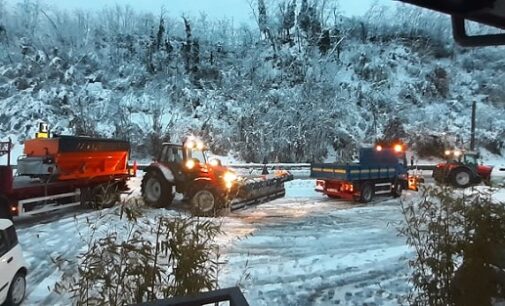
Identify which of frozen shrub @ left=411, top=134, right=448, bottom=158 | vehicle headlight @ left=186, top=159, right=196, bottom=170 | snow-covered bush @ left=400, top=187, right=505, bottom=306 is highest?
frozen shrub @ left=411, top=134, right=448, bottom=158

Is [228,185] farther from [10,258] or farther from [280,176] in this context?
[10,258]

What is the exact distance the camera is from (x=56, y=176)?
12.1 m

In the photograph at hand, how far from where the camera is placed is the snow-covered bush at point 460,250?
4188 millimetres

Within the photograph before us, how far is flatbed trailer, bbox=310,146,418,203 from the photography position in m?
15.6

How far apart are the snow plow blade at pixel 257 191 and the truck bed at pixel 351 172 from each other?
50.7 inches

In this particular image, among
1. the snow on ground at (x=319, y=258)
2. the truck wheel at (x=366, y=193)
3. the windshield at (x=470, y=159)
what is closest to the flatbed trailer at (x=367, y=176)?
the truck wheel at (x=366, y=193)

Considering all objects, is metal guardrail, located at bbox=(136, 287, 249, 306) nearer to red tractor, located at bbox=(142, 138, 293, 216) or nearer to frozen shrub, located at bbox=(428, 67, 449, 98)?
red tractor, located at bbox=(142, 138, 293, 216)

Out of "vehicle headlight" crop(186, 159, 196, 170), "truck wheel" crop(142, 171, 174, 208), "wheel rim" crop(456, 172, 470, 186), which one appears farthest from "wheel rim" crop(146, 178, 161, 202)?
"wheel rim" crop(456, 172, 470, 186)

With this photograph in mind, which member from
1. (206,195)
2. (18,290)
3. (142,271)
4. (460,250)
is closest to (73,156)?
(206,195)

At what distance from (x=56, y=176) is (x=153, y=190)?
2.61 meters

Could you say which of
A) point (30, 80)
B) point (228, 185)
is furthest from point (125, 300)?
point (30, 80)

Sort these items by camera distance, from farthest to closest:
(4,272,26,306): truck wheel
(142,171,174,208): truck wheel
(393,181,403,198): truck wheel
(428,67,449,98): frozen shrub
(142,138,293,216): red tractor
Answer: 1. (428,67,449,98): frozen shrub
2. (393,181,403,198): truck wheel
3. (142,171,174,208): truck wheel
4. (142,138,293,216): red tractor
5. (4,272,26,306): truck wheel

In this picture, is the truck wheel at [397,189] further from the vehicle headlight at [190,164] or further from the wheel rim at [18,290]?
the wheel rim at [18,290]

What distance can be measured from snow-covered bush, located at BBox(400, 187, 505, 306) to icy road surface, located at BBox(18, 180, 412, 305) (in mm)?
1612
